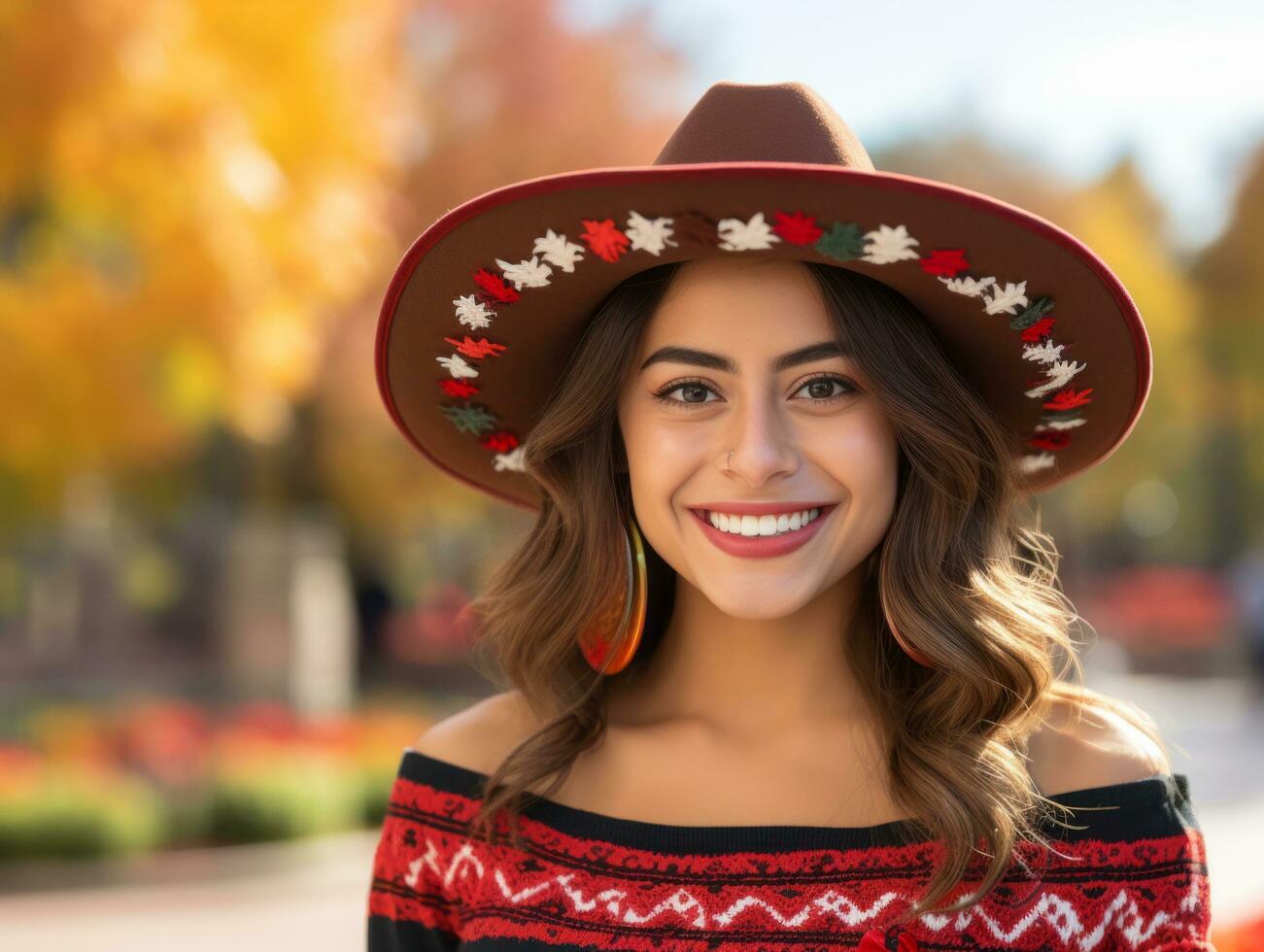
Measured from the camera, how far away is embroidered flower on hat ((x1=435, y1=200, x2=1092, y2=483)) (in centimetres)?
206

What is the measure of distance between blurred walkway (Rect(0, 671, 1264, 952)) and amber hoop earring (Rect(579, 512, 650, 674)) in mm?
3980

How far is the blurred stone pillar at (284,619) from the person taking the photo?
13.1 m

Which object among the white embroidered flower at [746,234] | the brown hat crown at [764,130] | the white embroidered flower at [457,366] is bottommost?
the white embroidered flower at [746,234]

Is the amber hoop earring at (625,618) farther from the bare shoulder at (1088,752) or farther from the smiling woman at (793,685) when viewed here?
the bare shoulder at (1088,752)

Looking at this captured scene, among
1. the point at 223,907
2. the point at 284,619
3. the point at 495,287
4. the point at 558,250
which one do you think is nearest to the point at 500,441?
the point at 495,287

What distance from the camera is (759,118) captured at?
2236 mm

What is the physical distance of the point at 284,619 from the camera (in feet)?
43.4

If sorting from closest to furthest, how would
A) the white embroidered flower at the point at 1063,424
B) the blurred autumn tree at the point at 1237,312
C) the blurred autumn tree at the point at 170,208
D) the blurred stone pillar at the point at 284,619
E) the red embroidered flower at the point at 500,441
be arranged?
the white embroidered flower at the point at 1063,424 < the red embroidered flower at the point at 500,441 < the blurred autumn tree at the point at 170,208 < the blurred stone pillar at the point at 284,619 < the blurred autumn tree at the point at 1237,312

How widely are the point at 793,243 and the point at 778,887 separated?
924mm

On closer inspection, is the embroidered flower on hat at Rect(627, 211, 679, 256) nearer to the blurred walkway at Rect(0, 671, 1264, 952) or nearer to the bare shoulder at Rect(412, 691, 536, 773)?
the bare shoulder at Rect(412, 691, 536, 773)

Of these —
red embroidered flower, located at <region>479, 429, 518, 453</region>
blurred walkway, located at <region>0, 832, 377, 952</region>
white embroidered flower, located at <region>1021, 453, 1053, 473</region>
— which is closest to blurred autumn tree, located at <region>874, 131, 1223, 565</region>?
blurred walkway, located at <region>0, 832, 377, 952</region>

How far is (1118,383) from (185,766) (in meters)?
8.45

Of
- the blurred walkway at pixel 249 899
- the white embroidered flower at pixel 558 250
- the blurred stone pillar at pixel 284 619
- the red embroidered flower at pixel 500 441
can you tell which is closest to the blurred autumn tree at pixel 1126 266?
the blurred stone pillar at pixel 284 619

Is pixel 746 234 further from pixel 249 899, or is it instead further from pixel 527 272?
pixel 249 899
